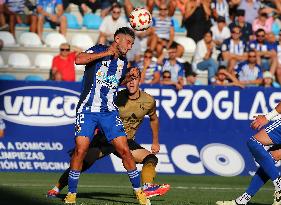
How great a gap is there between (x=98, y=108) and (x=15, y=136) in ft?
19.0

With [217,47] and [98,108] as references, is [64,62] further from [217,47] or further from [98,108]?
[98,108]

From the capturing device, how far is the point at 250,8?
70.9ft

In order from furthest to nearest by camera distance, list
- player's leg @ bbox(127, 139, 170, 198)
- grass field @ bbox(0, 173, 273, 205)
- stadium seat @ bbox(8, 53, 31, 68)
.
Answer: stadium seat @ bbox(8, 53, 31, 68) → player's leg @ bbox(127, 139, 170, 198) → grass field @ bbox(0, 173, 273, 205)

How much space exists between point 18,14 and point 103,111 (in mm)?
9786

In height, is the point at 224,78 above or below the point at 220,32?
below

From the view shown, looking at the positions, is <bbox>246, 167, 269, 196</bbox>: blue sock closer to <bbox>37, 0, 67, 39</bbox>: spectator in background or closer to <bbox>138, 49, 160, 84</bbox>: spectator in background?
<bbox>138, 49, 160, 84</bbox>: spectator in background

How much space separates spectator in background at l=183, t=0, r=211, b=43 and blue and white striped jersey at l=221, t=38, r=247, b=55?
0.79 meters

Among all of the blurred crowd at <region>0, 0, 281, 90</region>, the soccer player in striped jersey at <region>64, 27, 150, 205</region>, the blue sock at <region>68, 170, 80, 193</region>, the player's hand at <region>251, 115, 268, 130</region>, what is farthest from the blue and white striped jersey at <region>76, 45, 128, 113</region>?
the blurred crowd at <region>0, 0, 281, 90</region>

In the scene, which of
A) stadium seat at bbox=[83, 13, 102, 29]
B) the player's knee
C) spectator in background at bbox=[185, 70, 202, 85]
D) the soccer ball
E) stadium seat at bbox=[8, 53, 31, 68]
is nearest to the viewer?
the soccer ball

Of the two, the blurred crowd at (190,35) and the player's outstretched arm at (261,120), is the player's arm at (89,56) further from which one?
the blurred crowd at (190,35)

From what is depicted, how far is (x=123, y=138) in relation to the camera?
35.6ft

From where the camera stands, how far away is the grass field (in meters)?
11.4

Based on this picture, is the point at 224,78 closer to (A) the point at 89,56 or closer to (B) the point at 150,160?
(B) the point at 150,160

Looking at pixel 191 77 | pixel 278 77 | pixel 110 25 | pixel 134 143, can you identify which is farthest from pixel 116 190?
pixel 278 77
